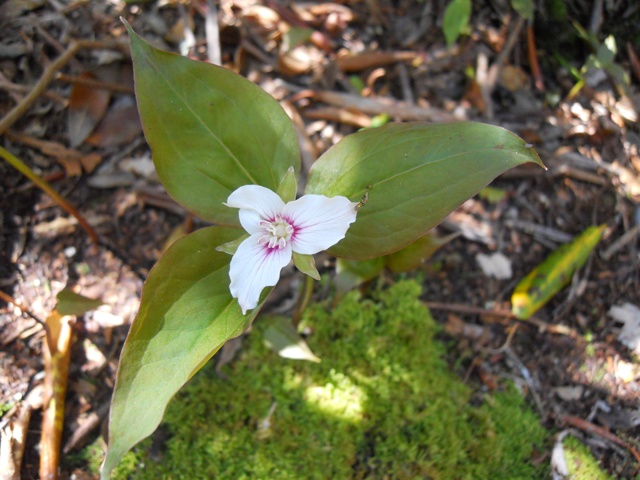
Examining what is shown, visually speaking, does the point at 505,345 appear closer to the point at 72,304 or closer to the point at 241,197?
the point at 241,197

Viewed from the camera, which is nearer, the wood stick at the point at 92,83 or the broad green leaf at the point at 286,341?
the broad green leaf at the point at 286,341

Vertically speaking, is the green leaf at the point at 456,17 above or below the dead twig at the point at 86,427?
above

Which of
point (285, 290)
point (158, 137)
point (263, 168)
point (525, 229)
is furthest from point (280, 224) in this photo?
point (525, 229)

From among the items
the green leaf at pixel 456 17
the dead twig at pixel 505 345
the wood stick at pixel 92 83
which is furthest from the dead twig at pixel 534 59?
the wood stick at pixel 92 83

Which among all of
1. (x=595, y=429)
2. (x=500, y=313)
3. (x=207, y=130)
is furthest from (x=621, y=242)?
(x=207, y=130)

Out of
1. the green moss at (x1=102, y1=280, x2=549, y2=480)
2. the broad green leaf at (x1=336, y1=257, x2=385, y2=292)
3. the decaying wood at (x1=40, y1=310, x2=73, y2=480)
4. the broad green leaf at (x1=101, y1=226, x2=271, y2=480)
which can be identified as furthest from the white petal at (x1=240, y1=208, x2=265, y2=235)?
the decaying wood at (x1=40, y1=310, x2=73, y2=480)

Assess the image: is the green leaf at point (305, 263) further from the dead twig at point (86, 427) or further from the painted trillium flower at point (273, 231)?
the dead twig at point (86, 427)
